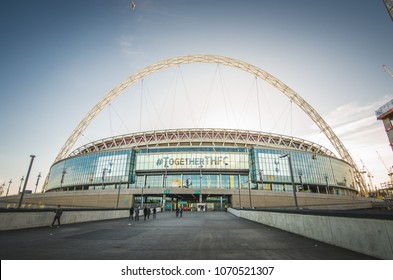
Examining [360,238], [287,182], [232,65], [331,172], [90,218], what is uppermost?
[232,65]

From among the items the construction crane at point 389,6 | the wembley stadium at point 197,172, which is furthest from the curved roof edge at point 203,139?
the construction crane at point 389,6

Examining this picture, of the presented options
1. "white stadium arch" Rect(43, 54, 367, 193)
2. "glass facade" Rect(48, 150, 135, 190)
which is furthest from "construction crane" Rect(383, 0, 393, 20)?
"glass facade" Rect(48, 150, 135, 190)

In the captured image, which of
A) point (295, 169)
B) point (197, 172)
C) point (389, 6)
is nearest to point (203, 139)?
point (197, 172)

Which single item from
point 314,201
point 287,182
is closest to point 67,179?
point 287,182

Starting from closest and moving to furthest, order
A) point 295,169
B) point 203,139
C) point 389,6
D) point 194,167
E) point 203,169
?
point 389,6 < point 203,169 < point 194,167 < point 295,169 < point 203,139

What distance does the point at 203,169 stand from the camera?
64000mm

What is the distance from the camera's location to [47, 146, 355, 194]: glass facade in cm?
6506

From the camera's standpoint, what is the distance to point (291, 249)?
644 centimetres

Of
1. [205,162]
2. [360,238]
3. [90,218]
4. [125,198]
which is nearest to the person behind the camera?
[360,238]

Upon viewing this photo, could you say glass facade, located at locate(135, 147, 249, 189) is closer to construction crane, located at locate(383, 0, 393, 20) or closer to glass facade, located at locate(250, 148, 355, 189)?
glass facade, located at locate(250, 148, 355, 189)

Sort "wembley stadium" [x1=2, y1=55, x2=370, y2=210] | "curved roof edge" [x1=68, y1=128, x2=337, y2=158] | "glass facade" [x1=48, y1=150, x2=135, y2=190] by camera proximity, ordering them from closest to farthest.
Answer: "wembley stadium" [x1=2, y1=55, x2=370, y2=210] → "glass facade" [x1=48, y1=150, x2=135, y2=190] → "curved roof edge" [x1=68, y1=128, x2=337, y2=158]

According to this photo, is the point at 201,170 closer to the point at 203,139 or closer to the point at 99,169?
the point at 203,139

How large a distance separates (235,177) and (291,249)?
6272 centimetres
